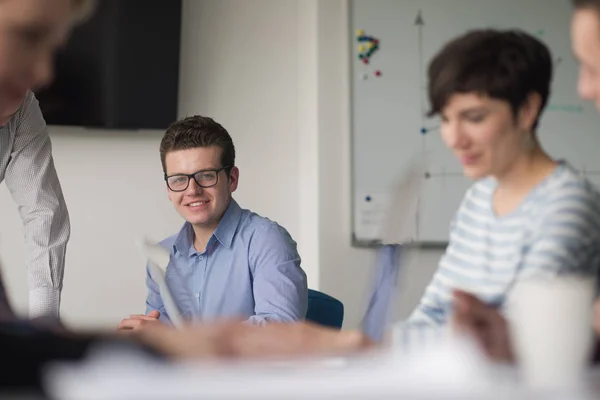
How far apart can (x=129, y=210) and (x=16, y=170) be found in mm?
497

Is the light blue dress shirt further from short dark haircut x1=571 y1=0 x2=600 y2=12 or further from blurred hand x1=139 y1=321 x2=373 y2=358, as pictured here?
short dark haircut x1=571 y1=0 x2=600 y2=12

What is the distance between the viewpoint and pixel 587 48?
0.46 m

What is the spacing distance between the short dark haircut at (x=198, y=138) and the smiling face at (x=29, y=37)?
1.26ft

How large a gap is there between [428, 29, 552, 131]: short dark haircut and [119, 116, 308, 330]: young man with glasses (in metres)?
0.39

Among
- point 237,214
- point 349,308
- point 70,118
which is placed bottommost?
point 349,308

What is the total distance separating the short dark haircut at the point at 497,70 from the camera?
51 centimetres

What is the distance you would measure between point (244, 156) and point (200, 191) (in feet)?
1.44

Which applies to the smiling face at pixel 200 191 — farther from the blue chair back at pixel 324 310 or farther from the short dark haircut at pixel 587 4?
the short dark haircut at pixel 587 4

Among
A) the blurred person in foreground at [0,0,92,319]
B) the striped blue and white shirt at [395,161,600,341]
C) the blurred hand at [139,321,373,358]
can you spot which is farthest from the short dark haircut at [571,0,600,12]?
the blurred person in foreground at [0,0,92,319]

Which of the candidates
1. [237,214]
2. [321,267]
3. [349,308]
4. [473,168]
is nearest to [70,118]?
[237,214]

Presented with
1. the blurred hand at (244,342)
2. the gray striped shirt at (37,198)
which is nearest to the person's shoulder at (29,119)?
the gray striped shirt at (37,198)

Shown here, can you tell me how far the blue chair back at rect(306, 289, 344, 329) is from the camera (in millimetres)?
922

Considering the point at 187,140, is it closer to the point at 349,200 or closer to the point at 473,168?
the point at 349,200

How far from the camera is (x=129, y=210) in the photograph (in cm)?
131
